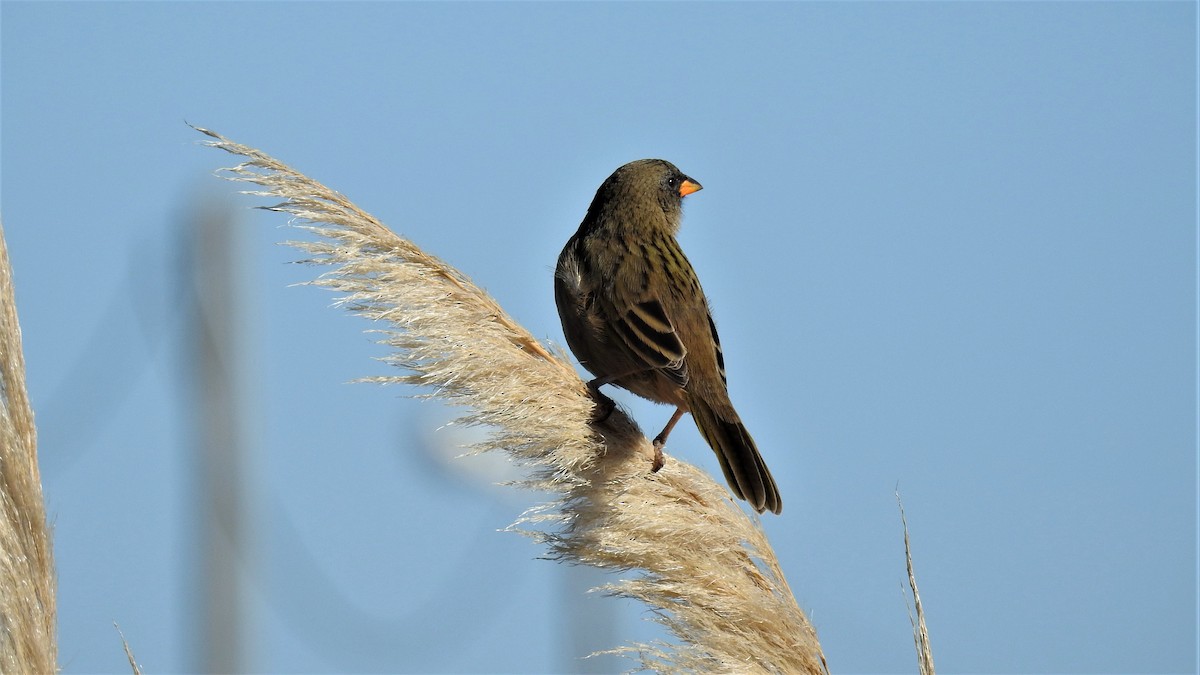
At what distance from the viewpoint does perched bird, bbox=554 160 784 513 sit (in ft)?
13.3

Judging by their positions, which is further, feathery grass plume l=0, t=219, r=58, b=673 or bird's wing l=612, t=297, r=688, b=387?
bird's wing l=612, t=297, r=688, b=387

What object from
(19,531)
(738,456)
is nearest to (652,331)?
(738,456)

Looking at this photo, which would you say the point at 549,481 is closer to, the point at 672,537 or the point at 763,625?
the point at 672,537

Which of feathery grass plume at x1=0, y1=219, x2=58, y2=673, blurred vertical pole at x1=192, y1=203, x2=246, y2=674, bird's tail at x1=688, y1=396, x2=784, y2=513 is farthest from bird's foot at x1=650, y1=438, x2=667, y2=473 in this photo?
blurred vertical pole at x1=192, y1=203, x2=246, y2=674

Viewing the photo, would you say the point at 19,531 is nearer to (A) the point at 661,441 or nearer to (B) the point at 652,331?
(A) the point at 661,441

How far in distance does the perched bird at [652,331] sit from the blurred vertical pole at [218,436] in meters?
2.98

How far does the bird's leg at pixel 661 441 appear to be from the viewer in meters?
3.39

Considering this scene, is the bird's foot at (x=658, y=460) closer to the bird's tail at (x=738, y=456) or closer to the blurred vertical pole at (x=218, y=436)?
the bird's tail at (x=738, y=456)

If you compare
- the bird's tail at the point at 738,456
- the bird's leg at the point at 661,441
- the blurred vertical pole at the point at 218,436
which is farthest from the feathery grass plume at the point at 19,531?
the blurred vertical pole at the point at 218,436

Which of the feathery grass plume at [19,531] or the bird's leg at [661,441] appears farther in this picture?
the bird's leg at [661,441]

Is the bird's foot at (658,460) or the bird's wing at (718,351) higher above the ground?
the bird's wing at (718,351)

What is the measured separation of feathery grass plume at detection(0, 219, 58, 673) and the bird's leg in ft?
4.70

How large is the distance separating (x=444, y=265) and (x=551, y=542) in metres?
0.74

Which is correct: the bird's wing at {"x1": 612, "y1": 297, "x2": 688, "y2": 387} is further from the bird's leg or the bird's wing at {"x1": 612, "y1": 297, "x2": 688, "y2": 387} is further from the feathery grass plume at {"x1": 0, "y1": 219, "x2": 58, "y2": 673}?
the feathery grass plume at {"x1": 0, "y1": 219, "x2": 58, "y2": 673}
